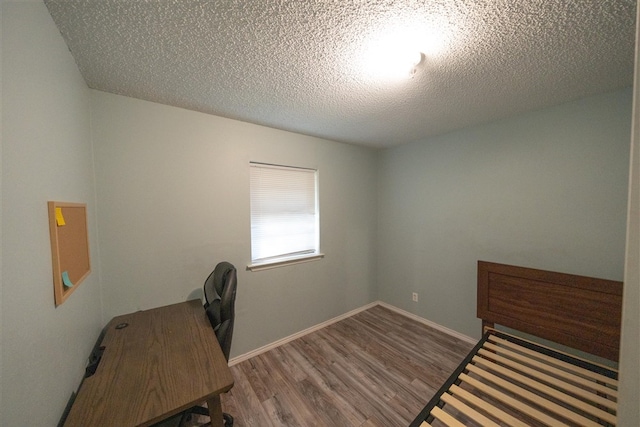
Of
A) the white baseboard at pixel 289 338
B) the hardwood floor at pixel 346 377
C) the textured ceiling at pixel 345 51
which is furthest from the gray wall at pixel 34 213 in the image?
the white baseboard at pixel 289 338

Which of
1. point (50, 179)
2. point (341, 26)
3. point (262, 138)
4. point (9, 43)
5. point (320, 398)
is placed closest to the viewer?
point (9, 43)

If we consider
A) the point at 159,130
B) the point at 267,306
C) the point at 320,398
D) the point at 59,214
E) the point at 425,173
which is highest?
the point at 159,130

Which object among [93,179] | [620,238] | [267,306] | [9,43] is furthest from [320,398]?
[620,238]

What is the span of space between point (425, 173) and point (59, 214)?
10.1 feet

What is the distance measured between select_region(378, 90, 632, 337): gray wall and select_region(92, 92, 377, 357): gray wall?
918mm

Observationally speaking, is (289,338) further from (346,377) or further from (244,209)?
(244,209)

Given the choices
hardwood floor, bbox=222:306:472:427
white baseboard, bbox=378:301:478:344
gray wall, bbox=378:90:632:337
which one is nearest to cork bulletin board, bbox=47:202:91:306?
hardwood floor, bbox=222:306:472:427

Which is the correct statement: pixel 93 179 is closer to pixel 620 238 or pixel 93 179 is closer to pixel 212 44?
pixel 212 44

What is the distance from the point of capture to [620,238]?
1606 millimetres

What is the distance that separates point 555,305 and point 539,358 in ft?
1.35

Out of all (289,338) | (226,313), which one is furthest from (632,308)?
(289,338)

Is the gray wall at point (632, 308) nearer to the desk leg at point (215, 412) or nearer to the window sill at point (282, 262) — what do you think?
the desk leg at point (215, 412)

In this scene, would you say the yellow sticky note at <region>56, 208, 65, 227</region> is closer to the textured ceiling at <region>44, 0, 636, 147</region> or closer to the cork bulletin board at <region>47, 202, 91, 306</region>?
the cork bulletin board at <region>47, 202, 91, 306</region>

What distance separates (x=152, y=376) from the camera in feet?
3.40
